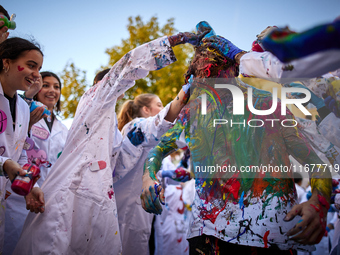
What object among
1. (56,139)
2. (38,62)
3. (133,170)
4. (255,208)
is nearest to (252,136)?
(255,208)

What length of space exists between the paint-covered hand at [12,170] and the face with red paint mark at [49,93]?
1927mm

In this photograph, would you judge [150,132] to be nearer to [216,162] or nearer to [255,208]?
[216,162]

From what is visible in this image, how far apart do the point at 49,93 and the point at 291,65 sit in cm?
322

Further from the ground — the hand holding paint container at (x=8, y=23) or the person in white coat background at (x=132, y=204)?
the hand holding paint container at (x=8, y=23)

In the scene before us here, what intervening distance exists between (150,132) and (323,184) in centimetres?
148

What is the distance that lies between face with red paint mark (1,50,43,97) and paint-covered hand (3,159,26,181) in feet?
2.59

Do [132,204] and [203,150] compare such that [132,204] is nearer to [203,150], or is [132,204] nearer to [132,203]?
[132,203]

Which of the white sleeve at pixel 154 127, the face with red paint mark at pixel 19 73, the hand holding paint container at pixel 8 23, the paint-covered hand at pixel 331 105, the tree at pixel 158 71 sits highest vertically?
the tree at pixel 158 71

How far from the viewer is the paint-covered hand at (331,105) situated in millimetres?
1839

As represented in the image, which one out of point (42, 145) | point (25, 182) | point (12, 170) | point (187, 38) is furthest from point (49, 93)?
point (187, 38)

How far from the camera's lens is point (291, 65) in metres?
1.21

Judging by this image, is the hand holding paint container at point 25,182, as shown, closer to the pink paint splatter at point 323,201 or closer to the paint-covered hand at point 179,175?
the pink paint splatter at point 323,201

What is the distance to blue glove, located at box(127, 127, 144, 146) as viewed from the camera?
2.53 meters

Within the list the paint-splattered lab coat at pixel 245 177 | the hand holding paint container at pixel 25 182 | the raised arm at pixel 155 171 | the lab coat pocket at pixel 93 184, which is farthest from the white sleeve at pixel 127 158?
the hand holding paint container at pixel 25 182
